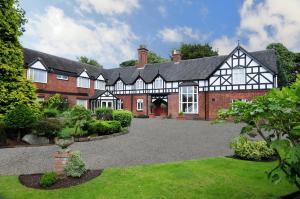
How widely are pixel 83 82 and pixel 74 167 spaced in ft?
97.3

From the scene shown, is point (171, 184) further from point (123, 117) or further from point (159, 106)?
point (159, 106)

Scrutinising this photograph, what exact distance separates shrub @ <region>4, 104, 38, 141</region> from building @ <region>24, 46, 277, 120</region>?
14.5 metres

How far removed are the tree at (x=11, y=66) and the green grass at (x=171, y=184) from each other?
862 centimetres

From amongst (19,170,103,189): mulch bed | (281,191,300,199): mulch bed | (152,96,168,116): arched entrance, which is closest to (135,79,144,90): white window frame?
(152,96,168,116): arched entrance

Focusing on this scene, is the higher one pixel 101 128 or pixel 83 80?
pixel 83 80

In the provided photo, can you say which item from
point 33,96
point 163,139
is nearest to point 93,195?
point 163,139

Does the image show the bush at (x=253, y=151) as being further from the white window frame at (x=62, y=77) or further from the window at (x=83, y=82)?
the window at (x=83, y=82)

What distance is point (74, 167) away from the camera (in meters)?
7.59

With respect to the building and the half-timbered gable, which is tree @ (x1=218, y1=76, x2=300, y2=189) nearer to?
the building

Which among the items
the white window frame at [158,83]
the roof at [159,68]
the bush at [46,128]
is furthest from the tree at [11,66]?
the white window frame at [158,83]

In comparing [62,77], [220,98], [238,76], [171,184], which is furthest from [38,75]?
[171,184]

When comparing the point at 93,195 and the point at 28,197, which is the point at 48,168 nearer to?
the point at 28,197

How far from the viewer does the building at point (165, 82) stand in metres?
28.1

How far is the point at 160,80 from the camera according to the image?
35.1 meters
